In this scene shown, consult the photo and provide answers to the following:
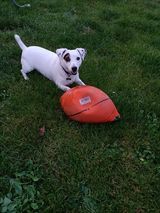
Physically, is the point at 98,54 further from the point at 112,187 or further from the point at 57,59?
the point at 112,187

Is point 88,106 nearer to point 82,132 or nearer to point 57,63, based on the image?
point 82,132

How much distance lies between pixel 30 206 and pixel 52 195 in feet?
0.75

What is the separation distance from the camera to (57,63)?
4.77 metres

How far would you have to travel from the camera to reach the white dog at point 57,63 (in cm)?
444

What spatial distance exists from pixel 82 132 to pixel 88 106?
0.29 m

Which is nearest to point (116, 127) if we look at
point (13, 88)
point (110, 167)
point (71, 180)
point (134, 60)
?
point (110, 167)

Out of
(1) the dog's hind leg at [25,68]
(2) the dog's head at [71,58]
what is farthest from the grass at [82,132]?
(2) the dog's head at [71,58]

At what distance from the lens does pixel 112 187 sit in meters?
3.67

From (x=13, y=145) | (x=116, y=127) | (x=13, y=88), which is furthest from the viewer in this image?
(x=13, y=88)

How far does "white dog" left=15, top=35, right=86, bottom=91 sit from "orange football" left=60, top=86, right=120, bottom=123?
0.33 metres

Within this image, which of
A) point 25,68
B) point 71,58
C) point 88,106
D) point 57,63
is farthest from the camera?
point 25,68

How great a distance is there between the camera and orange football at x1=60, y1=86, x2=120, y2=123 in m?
4.15

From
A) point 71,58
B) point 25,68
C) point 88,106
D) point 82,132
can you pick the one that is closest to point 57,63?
point 71,58

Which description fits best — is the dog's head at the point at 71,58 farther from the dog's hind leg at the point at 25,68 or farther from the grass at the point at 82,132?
the dog's hind leg at the point at 25,68
